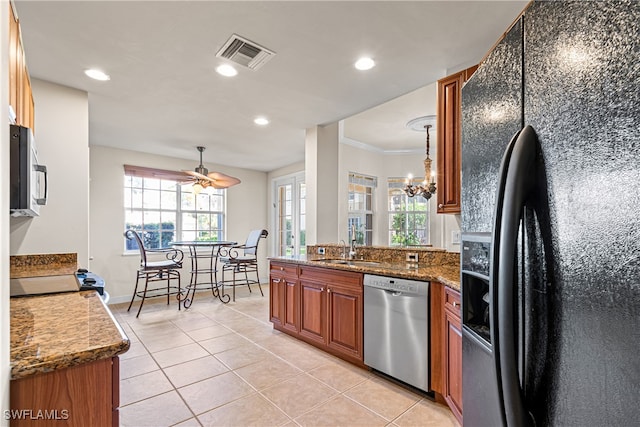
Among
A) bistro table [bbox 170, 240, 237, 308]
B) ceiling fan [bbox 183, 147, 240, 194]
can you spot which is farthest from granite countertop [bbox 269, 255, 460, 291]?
bistro table [bbox 170, 240, 237, 308]

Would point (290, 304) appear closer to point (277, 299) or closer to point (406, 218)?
point (277, 299)

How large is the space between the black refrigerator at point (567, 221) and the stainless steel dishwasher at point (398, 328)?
1.38m

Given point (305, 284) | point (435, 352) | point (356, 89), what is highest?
point (356, 89)

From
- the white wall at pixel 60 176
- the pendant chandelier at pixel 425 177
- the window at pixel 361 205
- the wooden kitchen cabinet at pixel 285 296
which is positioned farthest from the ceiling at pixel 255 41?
the window at pixel 361 205

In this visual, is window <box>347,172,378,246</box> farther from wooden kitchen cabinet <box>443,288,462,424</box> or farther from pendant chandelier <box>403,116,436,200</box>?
wooden kitchen cabinet <box>443,288,462,424</box>

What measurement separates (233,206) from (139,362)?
402 cm

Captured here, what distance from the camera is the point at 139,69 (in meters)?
2.56

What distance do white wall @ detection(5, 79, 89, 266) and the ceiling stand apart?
0.63 feet

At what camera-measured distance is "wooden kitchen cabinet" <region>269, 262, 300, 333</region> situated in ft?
10.9

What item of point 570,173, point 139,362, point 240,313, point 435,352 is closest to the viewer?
point 570,173

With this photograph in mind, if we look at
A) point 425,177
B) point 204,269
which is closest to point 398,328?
point 425,177

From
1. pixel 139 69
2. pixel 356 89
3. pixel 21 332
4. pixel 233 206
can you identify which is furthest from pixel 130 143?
pixel 21 332

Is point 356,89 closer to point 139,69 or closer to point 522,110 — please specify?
point 139,69

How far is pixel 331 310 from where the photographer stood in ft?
9.48
